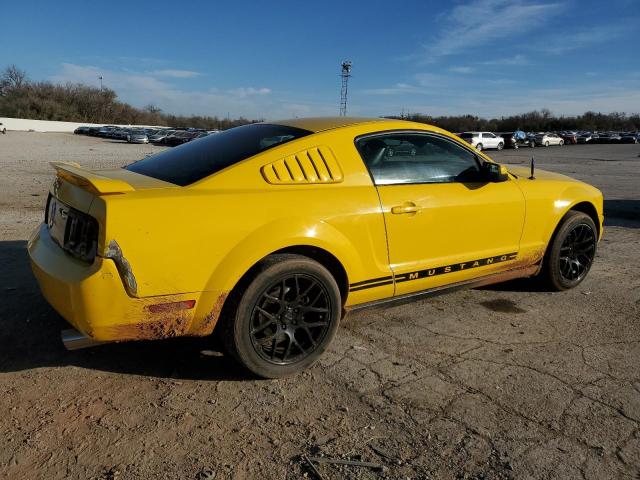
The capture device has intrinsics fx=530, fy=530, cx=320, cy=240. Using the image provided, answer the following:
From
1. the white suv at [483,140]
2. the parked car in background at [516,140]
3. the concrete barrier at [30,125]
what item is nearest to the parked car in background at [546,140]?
the parked car in background at [516,140]

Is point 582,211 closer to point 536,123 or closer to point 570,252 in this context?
point 570,252

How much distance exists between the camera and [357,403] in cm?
289

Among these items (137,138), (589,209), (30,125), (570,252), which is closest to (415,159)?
(570,252)

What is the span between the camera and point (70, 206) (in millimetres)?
3000

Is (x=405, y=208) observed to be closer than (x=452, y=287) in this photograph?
Yes

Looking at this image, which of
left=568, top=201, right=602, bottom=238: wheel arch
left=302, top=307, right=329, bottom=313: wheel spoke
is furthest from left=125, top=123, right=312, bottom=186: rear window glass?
left=568, top=201, right=602, bottom=238: wheel arch

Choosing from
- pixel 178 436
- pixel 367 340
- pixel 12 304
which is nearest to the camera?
pixel 178 436

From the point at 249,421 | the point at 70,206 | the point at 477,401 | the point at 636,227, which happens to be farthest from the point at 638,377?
the point at 636,227

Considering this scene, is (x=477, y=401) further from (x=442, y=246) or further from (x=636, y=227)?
(x=636, y=227)

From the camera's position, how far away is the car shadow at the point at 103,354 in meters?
3.21

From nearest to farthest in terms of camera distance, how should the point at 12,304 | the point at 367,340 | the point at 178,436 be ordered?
the point at 178,436 → the point at 367,340 → the point at 12,304

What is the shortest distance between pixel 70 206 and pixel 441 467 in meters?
2.38

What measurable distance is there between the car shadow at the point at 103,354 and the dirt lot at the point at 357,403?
1 cm

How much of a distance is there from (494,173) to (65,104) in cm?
10708
